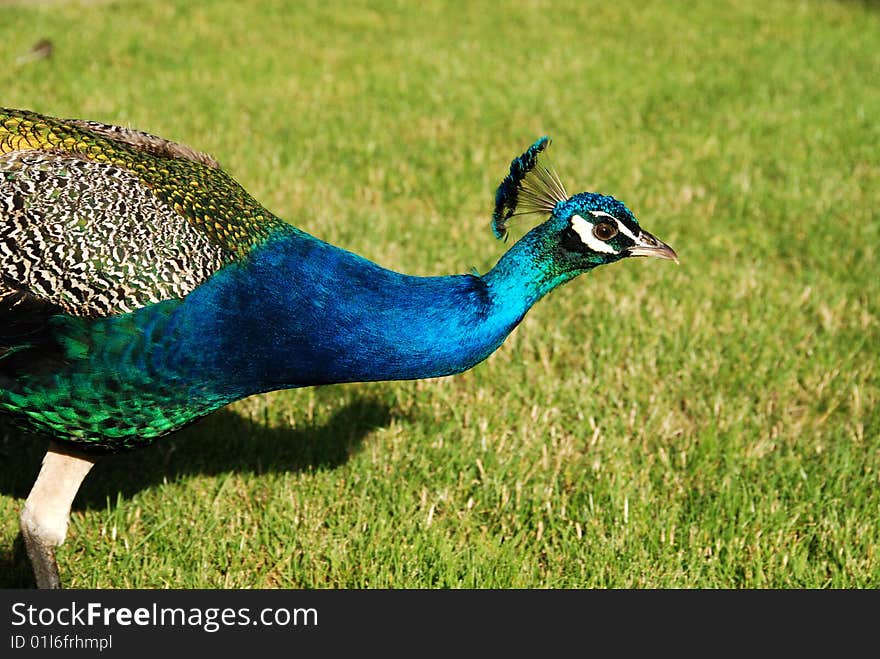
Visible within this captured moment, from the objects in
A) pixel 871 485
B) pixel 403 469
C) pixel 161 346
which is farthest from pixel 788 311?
pixel 161 346

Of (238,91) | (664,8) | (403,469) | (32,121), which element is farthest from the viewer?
(664,8)

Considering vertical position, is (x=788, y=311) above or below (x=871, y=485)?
above

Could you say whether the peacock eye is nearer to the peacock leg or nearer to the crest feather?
the crest feather

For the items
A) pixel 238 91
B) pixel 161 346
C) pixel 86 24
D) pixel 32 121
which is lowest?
pixel 161 346

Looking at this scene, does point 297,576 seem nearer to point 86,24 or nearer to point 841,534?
point 841,534

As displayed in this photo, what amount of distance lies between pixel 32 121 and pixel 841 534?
301 centimetres

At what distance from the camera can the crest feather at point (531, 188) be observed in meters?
3.01

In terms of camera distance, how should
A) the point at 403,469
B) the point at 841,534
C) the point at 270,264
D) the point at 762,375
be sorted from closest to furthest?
1. the point at 270,264
2. the point at 841,534
3. the point at 403,469
4. the point at 762,375

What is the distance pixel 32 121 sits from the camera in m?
3.27

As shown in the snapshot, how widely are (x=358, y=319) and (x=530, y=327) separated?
2169 mm

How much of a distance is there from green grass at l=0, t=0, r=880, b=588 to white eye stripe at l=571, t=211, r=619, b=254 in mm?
1145

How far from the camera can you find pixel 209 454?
157 inches

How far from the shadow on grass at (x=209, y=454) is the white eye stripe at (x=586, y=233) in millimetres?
1524

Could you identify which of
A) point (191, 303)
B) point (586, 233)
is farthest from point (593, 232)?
point (191, 303)
